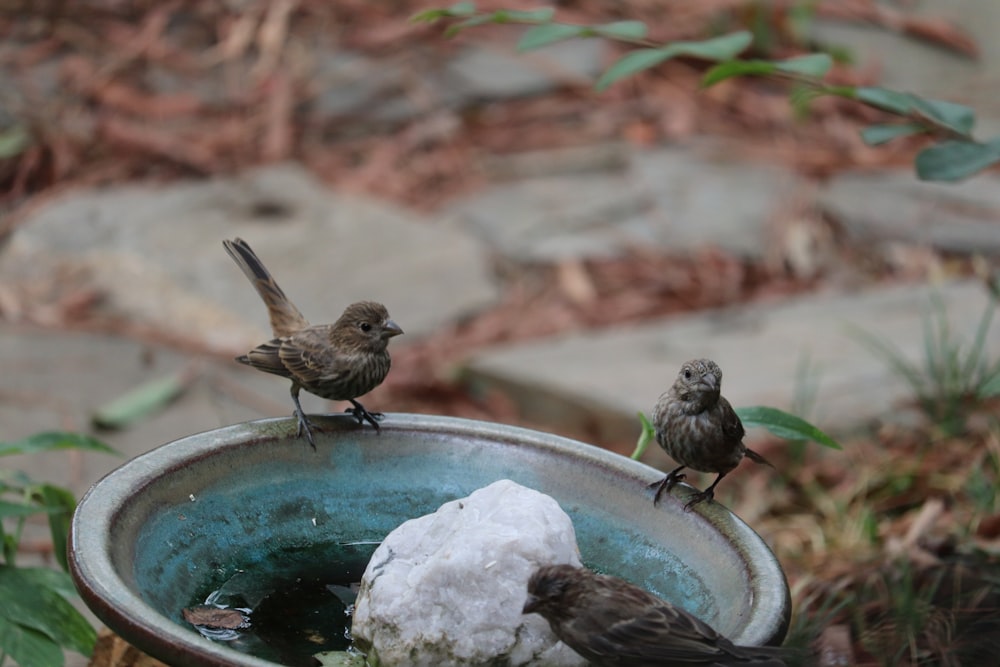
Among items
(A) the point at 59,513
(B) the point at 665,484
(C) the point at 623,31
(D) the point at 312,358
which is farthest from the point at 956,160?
(A) the point at 59,513

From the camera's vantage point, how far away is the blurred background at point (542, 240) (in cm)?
596

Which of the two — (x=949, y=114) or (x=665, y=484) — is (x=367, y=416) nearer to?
(x=665, y=484)

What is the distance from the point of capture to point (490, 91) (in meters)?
9.91

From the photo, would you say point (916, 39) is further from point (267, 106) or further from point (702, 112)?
point (267, 106)

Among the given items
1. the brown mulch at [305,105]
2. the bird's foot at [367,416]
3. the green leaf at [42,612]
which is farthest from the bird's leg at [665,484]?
the brown mulch at [305,105]

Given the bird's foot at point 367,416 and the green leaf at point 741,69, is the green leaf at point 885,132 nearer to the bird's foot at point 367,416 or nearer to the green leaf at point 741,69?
the green leaf at point 741,69

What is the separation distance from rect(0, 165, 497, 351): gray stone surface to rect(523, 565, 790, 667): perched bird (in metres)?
4.63

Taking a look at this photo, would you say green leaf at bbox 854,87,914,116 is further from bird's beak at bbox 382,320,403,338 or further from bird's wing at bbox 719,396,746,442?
bird's beak at bbox 382,320,403,338

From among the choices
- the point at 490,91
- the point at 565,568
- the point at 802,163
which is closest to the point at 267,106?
the point at 490,91

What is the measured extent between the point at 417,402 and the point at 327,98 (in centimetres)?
329

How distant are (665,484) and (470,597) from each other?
0.65m

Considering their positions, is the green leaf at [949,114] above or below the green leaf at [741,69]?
below

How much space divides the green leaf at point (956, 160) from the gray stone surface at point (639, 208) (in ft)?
15.2

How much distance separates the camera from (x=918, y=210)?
8.70 meters
